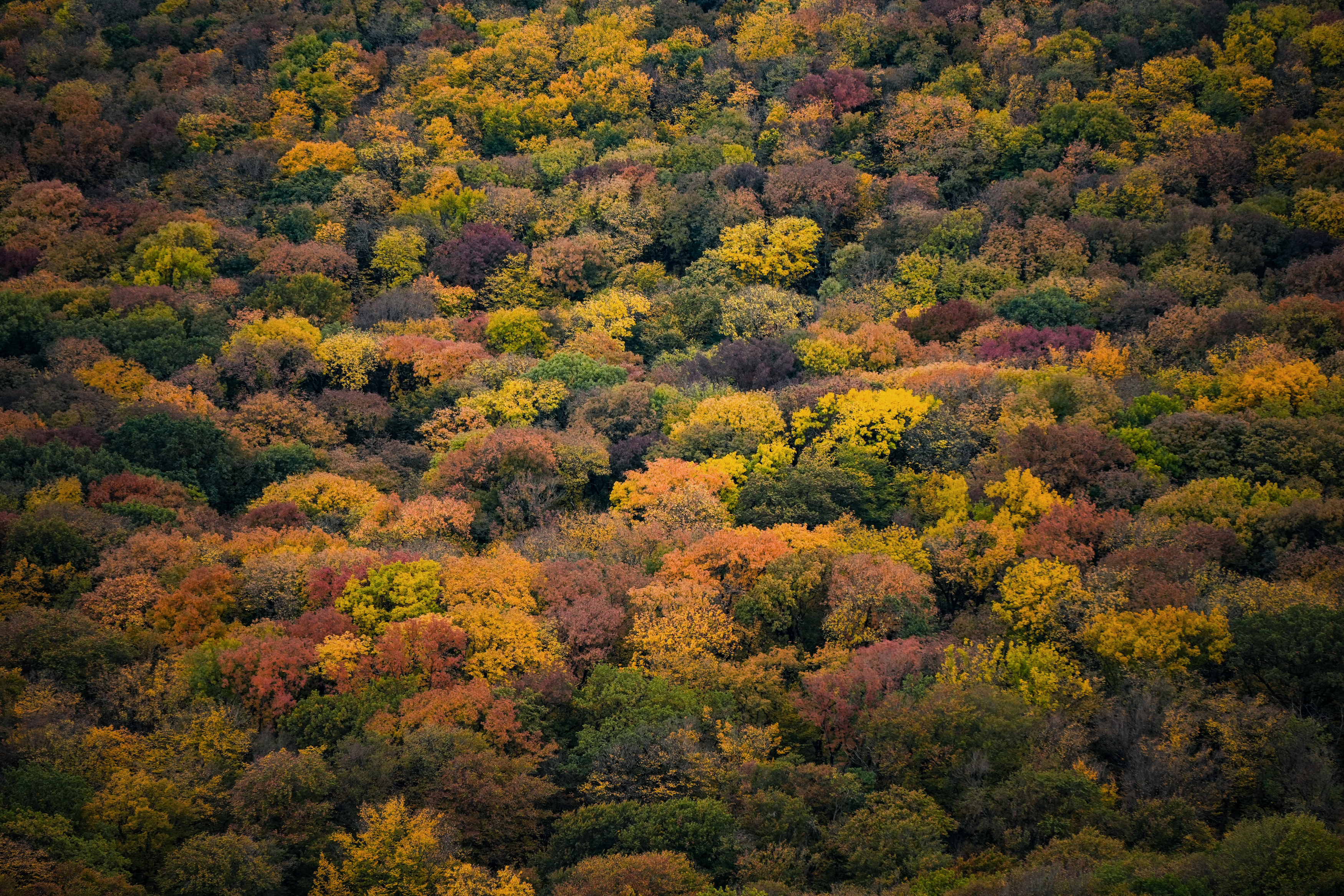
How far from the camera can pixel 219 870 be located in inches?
1583

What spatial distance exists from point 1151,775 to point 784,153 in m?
72.4

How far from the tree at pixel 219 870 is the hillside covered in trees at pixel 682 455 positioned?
0.48 ft

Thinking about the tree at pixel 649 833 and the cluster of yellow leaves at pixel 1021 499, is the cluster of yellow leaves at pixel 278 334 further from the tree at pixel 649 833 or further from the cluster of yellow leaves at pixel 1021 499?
the tree at pixel 649 833

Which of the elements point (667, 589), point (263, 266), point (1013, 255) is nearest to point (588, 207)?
point (263, 266)

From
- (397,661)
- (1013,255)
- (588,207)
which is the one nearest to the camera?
(397,661)

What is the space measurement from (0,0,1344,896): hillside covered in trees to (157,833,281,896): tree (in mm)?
147

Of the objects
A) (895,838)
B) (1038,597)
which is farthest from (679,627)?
(895,838)

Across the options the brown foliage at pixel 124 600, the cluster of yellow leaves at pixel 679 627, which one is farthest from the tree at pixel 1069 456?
the brown foliage at pixel 124 600

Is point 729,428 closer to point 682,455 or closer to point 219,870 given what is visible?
point 682,455

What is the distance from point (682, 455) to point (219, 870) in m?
33.5

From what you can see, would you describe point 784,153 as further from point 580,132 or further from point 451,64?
point 451,64

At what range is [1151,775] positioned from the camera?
41531 mm

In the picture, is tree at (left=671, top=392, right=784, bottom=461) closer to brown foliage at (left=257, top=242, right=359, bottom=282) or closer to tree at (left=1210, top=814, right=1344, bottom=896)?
tree at (left=1210, top=814, right=1344, bottom=896)

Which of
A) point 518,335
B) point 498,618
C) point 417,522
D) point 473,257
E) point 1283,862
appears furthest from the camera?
point 473,257
